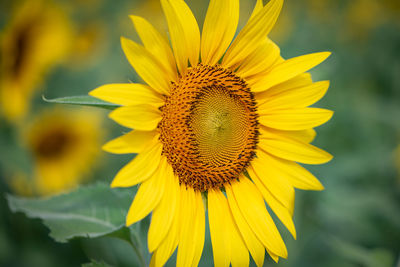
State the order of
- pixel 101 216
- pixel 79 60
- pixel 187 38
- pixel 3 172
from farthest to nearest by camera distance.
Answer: pixel 79 60 < pixel 3 172 < pixel 101 216 < pixel 187 38

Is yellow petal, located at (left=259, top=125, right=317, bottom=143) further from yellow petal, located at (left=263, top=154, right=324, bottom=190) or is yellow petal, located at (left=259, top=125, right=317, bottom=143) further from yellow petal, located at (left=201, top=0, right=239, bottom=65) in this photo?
yellow petal, located at (left=201, top=0, right=239, bottom=65)

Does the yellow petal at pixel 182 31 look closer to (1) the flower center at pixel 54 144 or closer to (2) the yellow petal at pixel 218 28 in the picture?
(2) the yellow petal at pixel 218 28

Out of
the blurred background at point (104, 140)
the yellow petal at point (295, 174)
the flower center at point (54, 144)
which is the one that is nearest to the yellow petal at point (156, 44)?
the yellow petal at point (295, 174)

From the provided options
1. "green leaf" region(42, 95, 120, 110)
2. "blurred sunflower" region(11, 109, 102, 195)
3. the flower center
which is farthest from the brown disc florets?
the flower center

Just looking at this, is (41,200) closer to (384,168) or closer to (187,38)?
(187,38)

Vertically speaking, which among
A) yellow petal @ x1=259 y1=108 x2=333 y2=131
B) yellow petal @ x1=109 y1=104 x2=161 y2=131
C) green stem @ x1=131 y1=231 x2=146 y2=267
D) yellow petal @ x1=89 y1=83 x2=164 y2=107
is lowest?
green stem @ x1=131 y1=231 x2=146 y2=267

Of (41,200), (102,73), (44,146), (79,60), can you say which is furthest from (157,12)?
(41,200)
